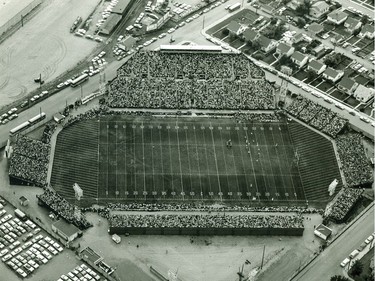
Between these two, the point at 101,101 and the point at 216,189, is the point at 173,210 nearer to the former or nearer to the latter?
the point at 216,189

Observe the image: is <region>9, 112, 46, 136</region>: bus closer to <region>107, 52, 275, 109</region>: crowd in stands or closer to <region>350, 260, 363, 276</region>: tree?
<region>107, 52, 275, 109</region>: crowd in stands

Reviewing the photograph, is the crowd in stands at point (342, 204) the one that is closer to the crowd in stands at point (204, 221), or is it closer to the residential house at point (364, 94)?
the crowd in stands at point (204, 221)

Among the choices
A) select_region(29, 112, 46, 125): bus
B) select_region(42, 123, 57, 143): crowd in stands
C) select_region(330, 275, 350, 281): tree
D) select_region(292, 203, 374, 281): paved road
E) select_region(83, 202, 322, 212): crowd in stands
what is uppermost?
select_region(29, 112, 46, 125): bus

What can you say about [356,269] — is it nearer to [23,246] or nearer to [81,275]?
[81,275]

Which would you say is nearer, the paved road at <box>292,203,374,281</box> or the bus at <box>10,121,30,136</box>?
the paved road at <box>292,203,374,281</box>

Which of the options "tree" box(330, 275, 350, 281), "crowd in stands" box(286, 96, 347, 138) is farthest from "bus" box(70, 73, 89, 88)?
"tree" box(330, 275, 350, 281)

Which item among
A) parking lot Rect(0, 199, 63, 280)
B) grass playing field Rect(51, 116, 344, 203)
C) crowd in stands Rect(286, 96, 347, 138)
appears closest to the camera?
parking lot Rect(0, 199, 63, 280)

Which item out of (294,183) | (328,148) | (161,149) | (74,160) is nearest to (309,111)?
(328,148)
